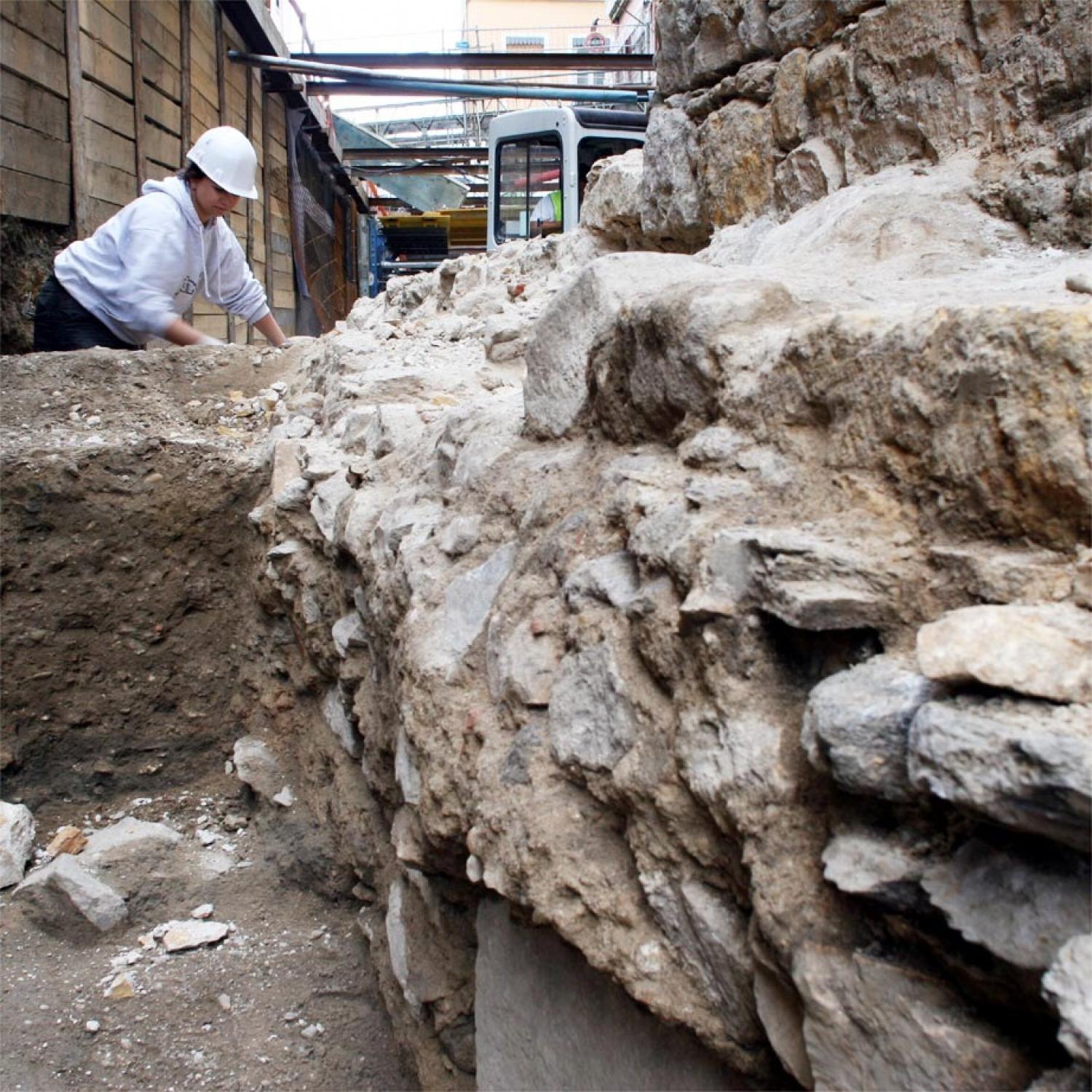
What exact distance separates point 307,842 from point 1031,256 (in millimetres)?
2458

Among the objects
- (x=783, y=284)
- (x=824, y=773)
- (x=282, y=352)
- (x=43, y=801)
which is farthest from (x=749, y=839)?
(x=282, y=352)

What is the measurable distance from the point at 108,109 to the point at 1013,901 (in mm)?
7395

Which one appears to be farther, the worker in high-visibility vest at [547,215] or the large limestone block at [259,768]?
the worker in high-visibility vest at [547,215]

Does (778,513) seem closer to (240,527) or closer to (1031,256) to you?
(1031,256)

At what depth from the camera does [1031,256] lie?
2135mm

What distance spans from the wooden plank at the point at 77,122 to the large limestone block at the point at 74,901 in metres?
4.51

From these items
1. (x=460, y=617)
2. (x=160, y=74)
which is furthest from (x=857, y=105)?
(x=160, y=74)

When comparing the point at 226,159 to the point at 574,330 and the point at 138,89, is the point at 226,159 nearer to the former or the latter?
the point at 574,330

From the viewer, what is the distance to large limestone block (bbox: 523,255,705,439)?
2141mm

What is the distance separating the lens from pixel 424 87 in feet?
33.7

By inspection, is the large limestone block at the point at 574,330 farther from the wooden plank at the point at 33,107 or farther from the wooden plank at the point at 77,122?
the wooden plank at the point at 77,122

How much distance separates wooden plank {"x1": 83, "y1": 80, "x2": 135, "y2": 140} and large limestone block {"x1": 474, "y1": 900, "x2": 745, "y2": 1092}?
6.34m

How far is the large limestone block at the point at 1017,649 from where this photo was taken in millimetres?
1012

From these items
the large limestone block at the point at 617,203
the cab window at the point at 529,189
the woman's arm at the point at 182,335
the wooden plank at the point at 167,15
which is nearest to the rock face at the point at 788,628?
the large limestone block at the point at 617,203
